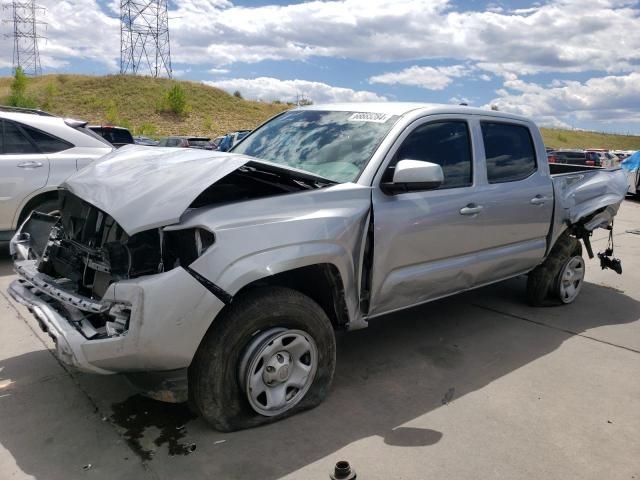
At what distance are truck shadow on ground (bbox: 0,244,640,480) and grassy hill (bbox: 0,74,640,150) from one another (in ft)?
162

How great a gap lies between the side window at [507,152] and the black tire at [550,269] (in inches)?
37.5

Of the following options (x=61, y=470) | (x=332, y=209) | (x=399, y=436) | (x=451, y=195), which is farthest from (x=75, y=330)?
(x=451, y=195)

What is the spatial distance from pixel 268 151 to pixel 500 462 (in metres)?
2.60

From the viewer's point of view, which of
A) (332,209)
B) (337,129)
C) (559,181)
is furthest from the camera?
(559,181)

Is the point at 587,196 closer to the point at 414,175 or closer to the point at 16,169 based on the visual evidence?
the point at 414,175

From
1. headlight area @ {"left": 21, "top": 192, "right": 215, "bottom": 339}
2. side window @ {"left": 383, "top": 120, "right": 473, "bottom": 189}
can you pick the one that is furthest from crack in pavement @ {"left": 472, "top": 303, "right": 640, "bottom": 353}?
headlight area @ {"left": 21, "top": 192, "right": 215, "bottom": 339}

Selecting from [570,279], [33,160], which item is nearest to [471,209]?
[570,279]

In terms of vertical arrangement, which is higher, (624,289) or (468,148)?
(468,148)

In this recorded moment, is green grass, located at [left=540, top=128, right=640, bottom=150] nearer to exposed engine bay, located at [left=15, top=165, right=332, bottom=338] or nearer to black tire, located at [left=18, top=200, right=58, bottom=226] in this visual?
black tire, located at [left=18, top=200, right=58, bottom=226]

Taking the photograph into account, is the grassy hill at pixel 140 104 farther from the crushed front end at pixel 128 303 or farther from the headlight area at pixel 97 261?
→ the crushed front end at pixel 128 303

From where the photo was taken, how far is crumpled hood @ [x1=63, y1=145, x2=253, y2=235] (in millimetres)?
2760

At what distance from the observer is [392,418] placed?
3305 mm

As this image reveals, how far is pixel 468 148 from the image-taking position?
4.22 m

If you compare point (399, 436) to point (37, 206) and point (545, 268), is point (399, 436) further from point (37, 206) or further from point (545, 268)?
point (37, 206)
